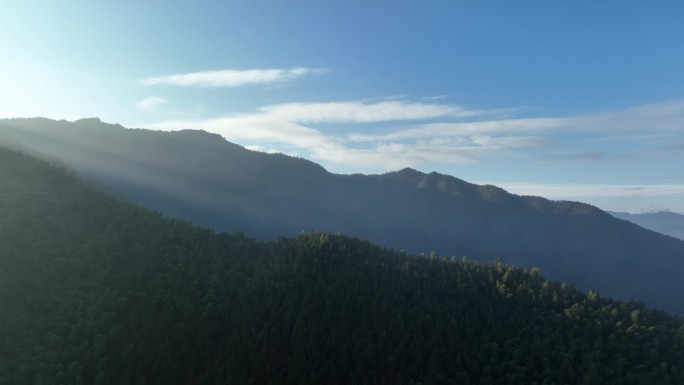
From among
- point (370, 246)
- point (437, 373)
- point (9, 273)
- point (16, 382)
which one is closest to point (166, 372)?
point (16, 382)

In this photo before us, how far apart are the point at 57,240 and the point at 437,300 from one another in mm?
69598

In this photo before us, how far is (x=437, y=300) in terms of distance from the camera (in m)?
96.3

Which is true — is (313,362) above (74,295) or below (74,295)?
below

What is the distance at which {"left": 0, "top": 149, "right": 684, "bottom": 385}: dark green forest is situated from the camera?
62.9 m

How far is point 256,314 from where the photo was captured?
7850cm

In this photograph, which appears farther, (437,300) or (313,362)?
(437,300)

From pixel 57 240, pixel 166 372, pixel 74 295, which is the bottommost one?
pixel 166 372

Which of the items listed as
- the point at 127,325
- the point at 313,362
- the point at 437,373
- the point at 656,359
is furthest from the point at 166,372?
the point at 656,359

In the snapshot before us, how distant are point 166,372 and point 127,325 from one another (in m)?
10.9

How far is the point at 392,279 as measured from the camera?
10100cm

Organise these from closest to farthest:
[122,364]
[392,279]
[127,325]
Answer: [122,364] → [127,325] → [392,279]

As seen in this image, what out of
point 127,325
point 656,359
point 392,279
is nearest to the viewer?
point 127,325

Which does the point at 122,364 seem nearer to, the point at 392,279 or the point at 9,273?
the point at 9,273

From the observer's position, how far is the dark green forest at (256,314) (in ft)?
206
